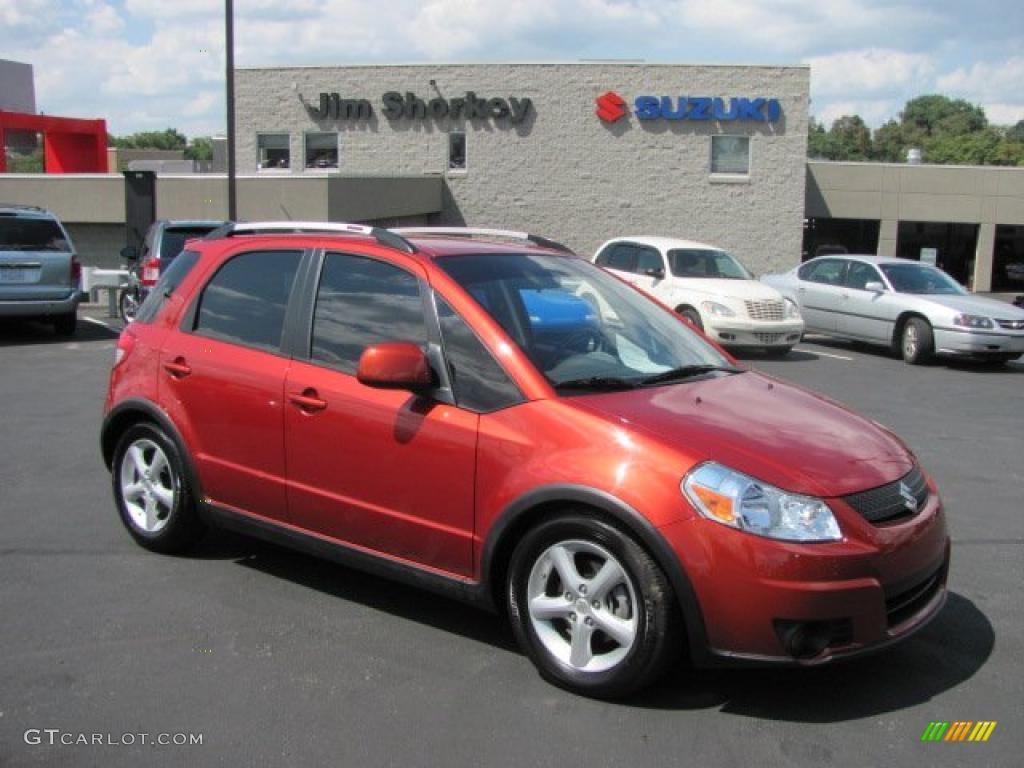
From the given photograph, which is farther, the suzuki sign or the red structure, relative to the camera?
the red structure

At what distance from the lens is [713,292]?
14.9 meters

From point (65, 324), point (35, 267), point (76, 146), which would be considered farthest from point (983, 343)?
point (76, 146)

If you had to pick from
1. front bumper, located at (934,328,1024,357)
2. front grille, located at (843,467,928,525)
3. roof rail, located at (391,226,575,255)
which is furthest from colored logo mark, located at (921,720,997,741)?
front bumper, located at (934,328,1024,357)

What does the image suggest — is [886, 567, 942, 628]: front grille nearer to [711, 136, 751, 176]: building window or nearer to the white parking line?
the white parking line

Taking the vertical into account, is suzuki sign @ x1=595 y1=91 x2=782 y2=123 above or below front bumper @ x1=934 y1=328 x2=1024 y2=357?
above

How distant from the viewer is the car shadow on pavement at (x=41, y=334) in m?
14.6

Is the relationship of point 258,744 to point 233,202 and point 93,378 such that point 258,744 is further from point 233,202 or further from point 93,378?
point 233,202

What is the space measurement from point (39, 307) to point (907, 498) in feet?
43.2

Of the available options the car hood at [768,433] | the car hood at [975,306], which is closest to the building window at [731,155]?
the car hood at [975,306]

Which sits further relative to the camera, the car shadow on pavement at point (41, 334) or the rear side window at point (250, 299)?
the car shadow on pavement at point (41, 334)

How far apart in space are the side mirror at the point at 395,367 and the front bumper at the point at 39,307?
11603 millimetres

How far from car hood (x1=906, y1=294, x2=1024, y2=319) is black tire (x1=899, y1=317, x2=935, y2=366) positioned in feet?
1.25

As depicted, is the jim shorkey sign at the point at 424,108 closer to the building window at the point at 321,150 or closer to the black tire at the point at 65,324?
the building window at the point at 321,150

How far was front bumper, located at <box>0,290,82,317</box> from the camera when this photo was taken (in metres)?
14.0
